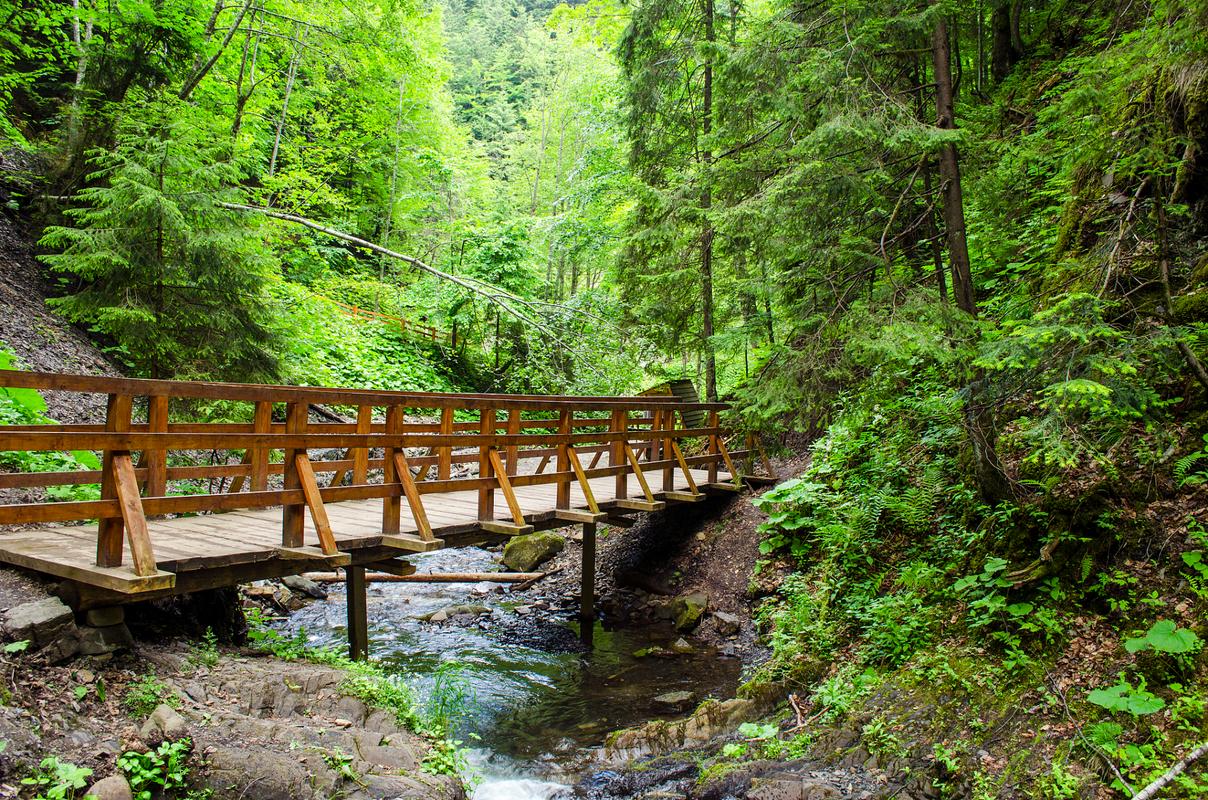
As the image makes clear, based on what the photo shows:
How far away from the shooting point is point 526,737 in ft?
22.4

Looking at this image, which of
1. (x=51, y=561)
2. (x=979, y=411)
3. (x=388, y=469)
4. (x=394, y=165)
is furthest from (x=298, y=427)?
(x=394, y=165)

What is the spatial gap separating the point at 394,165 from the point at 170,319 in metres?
19.4

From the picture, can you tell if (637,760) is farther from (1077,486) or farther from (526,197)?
(526,197)

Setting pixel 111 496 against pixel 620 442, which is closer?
pixel 111 496

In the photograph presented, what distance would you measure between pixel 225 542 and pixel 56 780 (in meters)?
2.43

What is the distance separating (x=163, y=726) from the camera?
13.4ft

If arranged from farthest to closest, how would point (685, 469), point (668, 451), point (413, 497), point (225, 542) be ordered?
point (668, 451) < point (685, 469) < point (413, 497) < point (225, 542)

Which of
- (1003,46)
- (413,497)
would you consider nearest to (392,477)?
(413,497)

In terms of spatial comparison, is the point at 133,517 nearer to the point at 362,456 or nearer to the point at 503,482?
the point at 362,456

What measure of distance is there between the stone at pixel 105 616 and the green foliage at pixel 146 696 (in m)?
0.48

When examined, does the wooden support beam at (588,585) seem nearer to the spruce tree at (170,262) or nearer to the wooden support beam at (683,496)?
the wooden support beam at (683,496)

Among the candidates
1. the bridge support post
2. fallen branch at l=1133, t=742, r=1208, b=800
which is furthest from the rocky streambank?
fallen branch at l=1133, t=742, r=1208, b=800

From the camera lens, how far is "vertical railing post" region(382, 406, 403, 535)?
6354 millimetres

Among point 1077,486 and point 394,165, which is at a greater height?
point 394,165
